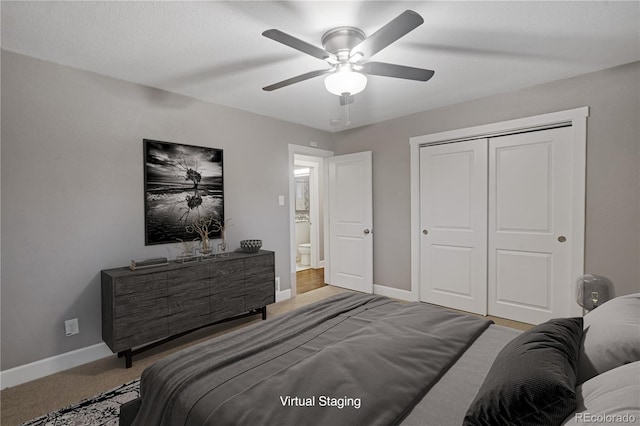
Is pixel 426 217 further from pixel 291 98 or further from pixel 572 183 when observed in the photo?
pixel 291 98

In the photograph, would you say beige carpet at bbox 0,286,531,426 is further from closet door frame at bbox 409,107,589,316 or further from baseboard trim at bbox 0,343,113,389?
closet door frame at bbox 409,107,589,316

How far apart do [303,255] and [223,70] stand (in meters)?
4.52

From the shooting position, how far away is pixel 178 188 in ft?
10.6

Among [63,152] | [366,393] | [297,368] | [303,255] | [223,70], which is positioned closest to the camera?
[366,393]

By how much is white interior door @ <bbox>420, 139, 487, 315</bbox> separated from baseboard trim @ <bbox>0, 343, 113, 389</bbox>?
354cm

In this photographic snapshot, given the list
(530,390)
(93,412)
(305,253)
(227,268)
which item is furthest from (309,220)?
(530,390)

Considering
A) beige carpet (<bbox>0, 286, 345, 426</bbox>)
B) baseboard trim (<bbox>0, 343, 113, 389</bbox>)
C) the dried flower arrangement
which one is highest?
the dried flower arrangement

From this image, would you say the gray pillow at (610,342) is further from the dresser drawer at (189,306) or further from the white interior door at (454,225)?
the dresser drawer at (189,306)

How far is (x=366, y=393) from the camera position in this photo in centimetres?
107

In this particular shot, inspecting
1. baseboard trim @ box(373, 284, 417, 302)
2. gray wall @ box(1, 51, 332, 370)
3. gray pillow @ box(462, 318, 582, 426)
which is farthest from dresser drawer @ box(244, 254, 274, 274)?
gray pillow @ box(462, 318, 582, 426)

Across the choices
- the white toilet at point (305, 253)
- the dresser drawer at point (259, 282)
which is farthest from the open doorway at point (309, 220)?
the dresser drawer at point (259, 282)

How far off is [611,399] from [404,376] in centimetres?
60

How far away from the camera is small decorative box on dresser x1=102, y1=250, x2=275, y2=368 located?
8.18 feet

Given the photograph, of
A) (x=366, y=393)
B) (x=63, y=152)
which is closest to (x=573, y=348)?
(x=366, y=393)
